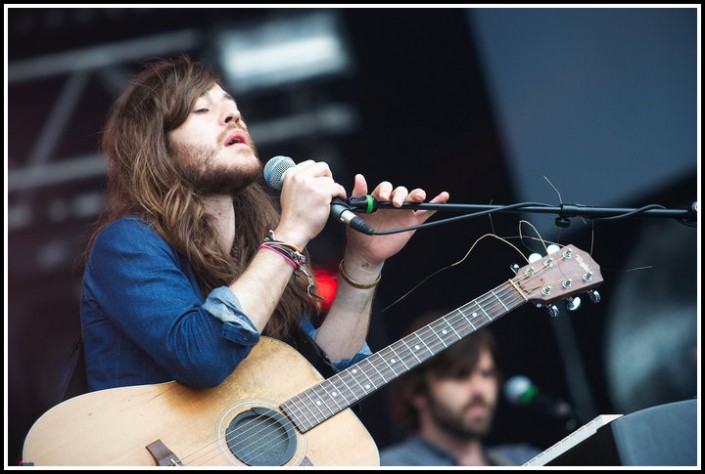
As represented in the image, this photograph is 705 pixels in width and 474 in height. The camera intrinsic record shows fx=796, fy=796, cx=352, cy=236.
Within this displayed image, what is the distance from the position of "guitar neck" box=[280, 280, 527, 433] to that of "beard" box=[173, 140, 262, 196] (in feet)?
2.09

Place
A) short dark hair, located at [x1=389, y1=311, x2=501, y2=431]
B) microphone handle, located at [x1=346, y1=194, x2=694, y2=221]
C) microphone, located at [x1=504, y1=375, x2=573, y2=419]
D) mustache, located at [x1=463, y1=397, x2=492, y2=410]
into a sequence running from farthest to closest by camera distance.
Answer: microphone, located at [x1=504, y1=375, x2=573, y2=419] → mustache, located at [x1=463, y1=397, x2=492, y2=410] → short dark hair, located at [x1=389, y1=311, x2=501, y2=431] → microphone handle, located at [x1=346, y1=194, x2=694, y2=221]

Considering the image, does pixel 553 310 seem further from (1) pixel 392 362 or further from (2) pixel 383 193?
(2) pixel 383 193

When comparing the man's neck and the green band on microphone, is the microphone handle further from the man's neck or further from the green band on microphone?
the man's neck

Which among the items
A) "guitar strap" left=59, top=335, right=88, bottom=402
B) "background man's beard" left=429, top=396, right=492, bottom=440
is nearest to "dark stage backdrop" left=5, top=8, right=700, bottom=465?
"background man's beard" left=429, top=396, right=492, bottom=440

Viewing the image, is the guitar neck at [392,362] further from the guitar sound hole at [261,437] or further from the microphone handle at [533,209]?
the microphone handle at [533,209]

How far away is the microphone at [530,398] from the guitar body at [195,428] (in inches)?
59.6

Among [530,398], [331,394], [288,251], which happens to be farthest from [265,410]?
[530,398]

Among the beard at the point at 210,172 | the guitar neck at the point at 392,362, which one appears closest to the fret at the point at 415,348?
the guitar neck at the point at 392,362

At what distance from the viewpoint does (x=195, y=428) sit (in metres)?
1.84

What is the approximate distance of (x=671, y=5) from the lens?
139 inches

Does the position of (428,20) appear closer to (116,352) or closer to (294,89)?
(294,89)

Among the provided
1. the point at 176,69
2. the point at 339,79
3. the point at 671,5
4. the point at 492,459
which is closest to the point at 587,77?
the point at 671,5

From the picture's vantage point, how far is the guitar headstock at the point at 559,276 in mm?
2094

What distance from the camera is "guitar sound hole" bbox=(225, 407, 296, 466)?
1852 millimetres
